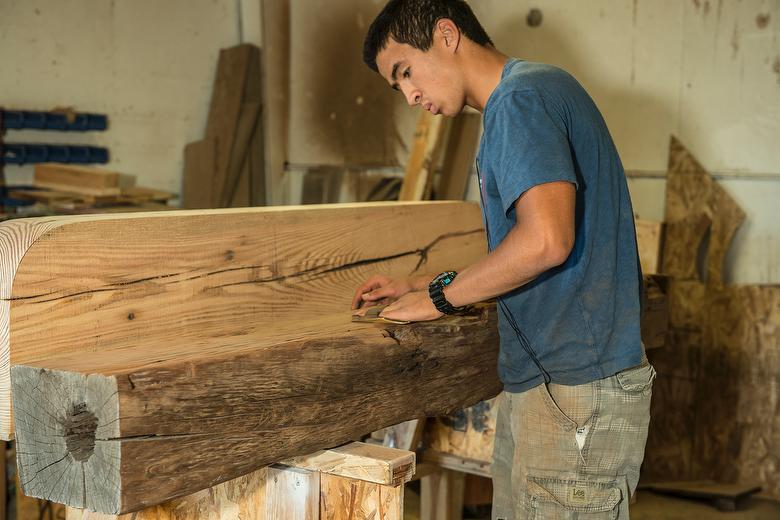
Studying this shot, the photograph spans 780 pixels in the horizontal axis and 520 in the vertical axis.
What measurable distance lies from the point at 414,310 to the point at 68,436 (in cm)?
91

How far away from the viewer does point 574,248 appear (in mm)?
1981

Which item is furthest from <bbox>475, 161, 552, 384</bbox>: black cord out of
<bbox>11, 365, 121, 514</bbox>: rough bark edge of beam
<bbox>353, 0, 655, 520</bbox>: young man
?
<bbox>11, 365, 121, 514</bbox>: rough bark edge of beam

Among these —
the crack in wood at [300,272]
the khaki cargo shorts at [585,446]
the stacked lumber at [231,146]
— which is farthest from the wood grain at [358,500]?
the stacked lumber at [231,146]

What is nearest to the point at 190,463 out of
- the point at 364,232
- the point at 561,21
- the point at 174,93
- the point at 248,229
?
the point at 248,229

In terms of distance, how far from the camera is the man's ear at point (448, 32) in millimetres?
2053

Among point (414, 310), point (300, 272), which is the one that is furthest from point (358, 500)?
point (300, 272)

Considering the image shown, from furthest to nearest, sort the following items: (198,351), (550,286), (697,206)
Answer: (697,206), (550,286), (198,351)

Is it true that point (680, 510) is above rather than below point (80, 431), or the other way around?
below

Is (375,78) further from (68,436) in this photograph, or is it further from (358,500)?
(68,436)

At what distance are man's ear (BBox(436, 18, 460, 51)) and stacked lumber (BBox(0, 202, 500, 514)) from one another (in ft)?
2.21

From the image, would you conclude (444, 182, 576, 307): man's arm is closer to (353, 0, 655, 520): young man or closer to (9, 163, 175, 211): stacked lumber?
(353, 0, 655, 520): young man

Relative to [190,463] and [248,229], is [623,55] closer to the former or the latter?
[248,229]

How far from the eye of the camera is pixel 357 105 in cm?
608

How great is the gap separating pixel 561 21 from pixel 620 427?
341cm
